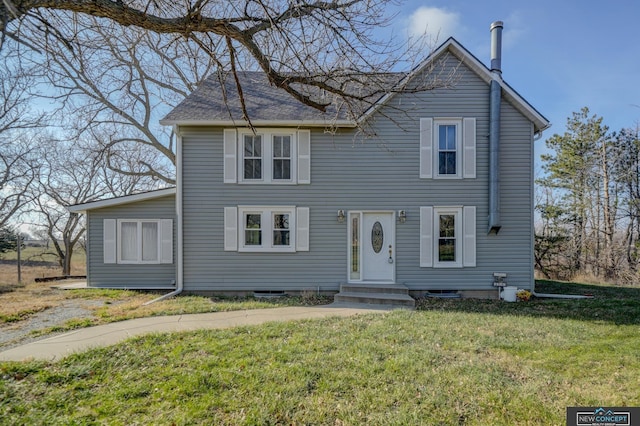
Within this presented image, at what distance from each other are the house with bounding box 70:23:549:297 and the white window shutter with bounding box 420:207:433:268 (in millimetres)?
29

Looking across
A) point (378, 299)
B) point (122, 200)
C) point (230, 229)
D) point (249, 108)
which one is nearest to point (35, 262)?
point (122, 200)

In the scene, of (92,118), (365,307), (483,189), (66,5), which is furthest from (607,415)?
(92,118)

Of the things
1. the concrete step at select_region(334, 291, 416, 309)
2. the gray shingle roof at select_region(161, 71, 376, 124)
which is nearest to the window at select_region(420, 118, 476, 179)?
the gray shingle roof at select_region(161, 71, 376, 124)

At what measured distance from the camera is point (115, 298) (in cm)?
842

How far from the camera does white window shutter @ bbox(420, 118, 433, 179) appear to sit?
9.04m

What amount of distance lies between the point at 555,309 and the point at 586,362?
3.89 metres

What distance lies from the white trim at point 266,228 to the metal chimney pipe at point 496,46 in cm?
706

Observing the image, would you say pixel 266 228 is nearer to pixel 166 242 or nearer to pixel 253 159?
pixel 253 159

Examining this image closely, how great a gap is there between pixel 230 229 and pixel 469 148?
7270 mm

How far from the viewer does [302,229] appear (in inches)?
355

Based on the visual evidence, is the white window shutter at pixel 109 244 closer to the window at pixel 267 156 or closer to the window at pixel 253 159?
the window at pixel 267 156

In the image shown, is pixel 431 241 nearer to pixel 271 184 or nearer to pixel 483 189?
pixel 483 189

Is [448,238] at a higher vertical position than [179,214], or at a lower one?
lower

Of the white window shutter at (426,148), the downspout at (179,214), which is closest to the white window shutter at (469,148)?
the white window shutter at (426,148)
